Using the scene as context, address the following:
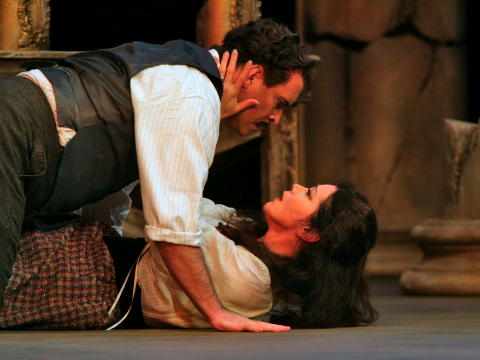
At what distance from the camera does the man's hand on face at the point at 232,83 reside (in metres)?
3.81

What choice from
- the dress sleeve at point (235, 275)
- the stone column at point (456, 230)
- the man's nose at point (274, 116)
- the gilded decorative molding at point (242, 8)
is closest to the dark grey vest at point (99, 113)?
the man's nose at point (274, 116)

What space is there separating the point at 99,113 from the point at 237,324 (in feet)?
2.59

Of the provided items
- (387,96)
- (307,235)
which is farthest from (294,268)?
(387,96)

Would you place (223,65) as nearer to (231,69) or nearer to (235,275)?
(231,69)

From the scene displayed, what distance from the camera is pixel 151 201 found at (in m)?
3.42

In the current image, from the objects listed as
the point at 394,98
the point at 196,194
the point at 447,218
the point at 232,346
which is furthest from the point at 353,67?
the point at 232,346

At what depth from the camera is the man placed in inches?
135

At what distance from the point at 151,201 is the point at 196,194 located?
13cm

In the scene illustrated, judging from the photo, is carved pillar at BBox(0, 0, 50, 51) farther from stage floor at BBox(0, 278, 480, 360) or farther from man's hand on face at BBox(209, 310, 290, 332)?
man's hand on face at BBox(209, 310, 290, 332)

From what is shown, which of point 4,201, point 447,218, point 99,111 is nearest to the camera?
point 4,201

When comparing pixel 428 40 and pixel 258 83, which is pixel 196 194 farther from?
pixel 428 40

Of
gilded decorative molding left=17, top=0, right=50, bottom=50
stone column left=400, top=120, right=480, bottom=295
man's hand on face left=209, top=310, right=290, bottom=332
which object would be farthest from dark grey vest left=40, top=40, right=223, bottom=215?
stone column left=400, top=120, right=480, bottom=295

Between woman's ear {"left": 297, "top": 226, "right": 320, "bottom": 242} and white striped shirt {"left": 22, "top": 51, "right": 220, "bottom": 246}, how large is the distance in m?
0.44

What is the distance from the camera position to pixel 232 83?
12.5 feet
